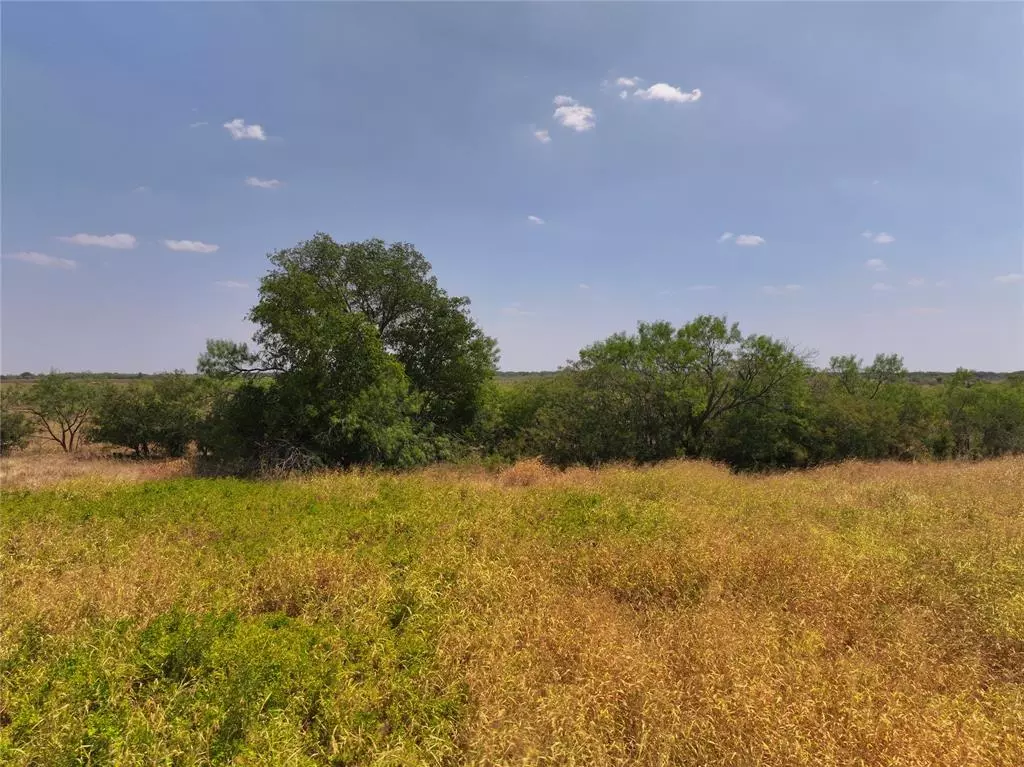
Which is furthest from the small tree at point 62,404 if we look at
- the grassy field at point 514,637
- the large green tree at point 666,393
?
the large green tree at point 666,393

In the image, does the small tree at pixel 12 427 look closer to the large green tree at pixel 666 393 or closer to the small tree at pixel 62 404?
the small tree at pixel 62 404

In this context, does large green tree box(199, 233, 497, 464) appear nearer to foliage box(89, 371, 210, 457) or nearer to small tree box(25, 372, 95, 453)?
foliage box(89, 371, 210, 457)

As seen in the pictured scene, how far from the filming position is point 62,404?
27.6m

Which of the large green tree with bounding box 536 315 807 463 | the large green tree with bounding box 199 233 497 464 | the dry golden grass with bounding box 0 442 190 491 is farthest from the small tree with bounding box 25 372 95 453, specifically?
the large green tree with bounding box 536 315 807 463

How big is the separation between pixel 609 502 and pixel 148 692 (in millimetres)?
7684

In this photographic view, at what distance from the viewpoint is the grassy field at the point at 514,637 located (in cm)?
337

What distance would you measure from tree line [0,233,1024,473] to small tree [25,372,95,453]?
87 centimetres

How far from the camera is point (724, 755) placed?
3.29m

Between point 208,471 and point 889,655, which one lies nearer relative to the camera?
point 889,655

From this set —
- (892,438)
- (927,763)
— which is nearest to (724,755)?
(927,763)

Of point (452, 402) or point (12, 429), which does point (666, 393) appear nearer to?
point (452, 402)

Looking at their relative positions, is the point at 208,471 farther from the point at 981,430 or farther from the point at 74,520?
the point at 981,430

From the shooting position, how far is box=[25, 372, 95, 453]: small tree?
27250mm

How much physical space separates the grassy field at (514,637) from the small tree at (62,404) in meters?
25.0
